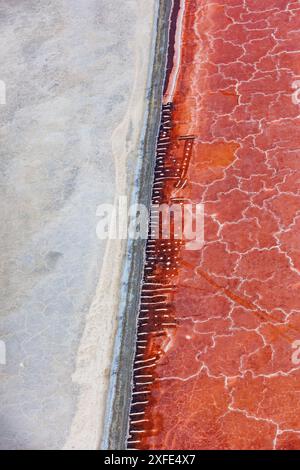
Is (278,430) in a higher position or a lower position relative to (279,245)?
lower

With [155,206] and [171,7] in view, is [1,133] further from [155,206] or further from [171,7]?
[171,7]

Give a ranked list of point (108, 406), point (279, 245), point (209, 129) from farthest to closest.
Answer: point (209, 129) → point (279, 245) → point (108, 406)

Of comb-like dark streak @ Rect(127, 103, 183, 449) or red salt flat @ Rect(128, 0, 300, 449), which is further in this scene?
comb-like dark streak @ Rect(127, 103, 183, 449)

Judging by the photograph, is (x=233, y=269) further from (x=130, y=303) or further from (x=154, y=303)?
(x=130, y=303)

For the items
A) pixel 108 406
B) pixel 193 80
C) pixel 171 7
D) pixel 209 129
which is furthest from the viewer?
pixel 171 7

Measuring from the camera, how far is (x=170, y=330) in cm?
327

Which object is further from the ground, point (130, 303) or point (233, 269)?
point (233, 269)

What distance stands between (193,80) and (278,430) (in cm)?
279

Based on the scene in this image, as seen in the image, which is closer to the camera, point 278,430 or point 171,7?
point 278,430

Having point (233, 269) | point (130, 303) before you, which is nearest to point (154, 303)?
point (130, 303)

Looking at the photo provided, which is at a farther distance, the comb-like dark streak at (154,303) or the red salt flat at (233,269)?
the comb-like dark streak at (154,303)

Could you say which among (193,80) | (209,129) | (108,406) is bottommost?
(108,406)

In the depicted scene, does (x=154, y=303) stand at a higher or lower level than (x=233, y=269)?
lower

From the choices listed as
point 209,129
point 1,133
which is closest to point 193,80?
Answer: point 209,129
